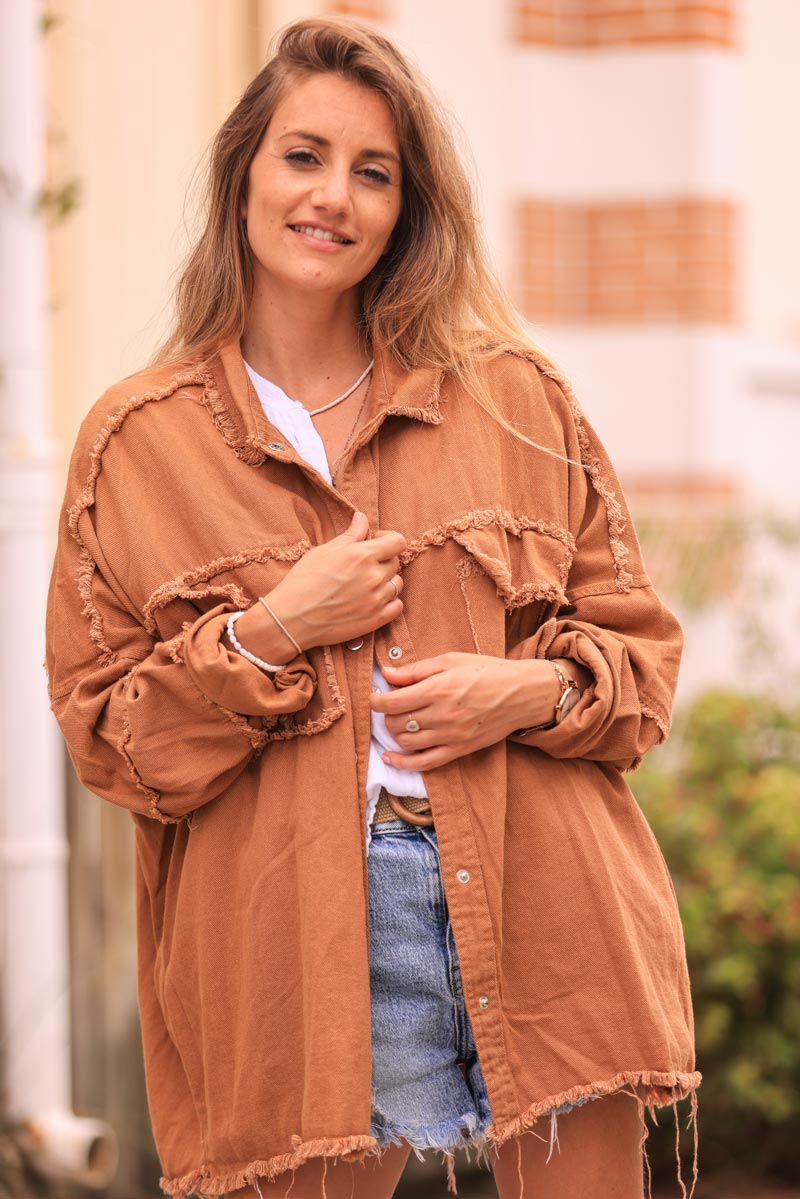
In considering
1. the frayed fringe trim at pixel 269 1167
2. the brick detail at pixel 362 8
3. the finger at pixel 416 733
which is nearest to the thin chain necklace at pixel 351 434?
the finger at pixel 416 733

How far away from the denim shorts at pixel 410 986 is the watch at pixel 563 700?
20cm

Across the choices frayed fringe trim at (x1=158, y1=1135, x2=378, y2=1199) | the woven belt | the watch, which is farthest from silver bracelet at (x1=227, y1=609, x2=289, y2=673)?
frayed fringe trim at (x1=158, y1=1135, x2=378, y2=1199)

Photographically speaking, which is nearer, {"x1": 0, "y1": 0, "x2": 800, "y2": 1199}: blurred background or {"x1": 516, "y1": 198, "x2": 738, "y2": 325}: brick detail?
{"x1": 0, "y1": 0, "x2": 800, "y2": 1199}: blurred background

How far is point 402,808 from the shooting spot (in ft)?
7.50

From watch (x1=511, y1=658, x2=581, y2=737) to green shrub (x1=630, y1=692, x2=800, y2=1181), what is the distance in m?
2.74

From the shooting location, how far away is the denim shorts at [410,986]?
227 cm

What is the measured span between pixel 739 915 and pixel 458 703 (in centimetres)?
295

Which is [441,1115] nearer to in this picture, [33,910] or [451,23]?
[33,910]

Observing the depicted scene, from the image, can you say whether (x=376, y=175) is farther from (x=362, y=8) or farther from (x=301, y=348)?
(x=362, y=8)

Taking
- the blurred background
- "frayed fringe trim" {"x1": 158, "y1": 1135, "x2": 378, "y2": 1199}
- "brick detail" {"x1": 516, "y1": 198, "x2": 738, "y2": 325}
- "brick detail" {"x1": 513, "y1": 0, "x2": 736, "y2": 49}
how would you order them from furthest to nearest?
"brick detail" {"x1": 516, "y1": 198, "x2": 738, "y2": 325}
"brick detail" {"x1": 513, "y1": 0, "x2": 736, "y2": 49}
the blurred background
"frayed fringe trim" {"x1": 158, "y1": 1135, "x2": 378, "y2": 1199}

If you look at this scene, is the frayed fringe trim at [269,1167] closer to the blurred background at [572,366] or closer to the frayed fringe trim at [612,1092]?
the frayed fringe trim at [612,1092]

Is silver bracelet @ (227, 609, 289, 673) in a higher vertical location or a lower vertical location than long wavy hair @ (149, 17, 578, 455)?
lower

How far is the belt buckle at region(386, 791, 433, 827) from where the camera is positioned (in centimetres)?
228

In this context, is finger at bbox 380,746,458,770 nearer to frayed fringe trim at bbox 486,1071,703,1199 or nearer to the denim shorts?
the denim shorts
